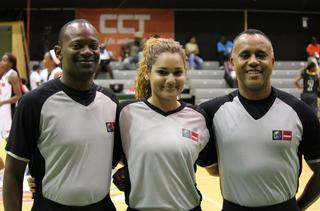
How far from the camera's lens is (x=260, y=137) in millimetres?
2539

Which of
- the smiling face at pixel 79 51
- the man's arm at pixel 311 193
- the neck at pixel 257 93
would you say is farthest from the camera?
the man's arm at pixel 311 193

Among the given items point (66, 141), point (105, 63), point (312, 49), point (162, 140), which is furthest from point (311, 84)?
point (66, 141)

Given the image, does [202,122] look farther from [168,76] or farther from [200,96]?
[200,96]

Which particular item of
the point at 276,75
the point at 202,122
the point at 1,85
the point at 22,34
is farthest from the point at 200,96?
the point at 202,122

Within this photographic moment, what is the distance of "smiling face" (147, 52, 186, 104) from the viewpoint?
98.8 inches

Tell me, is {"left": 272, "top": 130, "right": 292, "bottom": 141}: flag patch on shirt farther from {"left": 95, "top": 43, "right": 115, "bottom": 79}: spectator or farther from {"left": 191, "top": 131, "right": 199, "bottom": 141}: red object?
{"left": 95, "top": 43, "right": 115, "bottom": 79}: spectator

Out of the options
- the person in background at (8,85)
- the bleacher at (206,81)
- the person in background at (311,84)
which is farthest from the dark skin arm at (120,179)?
the bleacher at (206,81)

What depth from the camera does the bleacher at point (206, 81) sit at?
15.3 meters

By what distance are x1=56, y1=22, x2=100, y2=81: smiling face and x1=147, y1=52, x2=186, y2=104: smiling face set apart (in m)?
0.32

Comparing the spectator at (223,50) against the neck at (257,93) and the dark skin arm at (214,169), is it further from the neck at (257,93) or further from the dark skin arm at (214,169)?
the neck at (257,93)

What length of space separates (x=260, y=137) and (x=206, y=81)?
1369 centimetres

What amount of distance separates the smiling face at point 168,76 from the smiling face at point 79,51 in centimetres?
32

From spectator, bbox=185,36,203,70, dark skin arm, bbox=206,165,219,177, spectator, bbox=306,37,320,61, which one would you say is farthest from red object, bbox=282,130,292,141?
spectator, bbox=306,37,320,61

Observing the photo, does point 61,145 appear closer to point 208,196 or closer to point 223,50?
point 208,196
